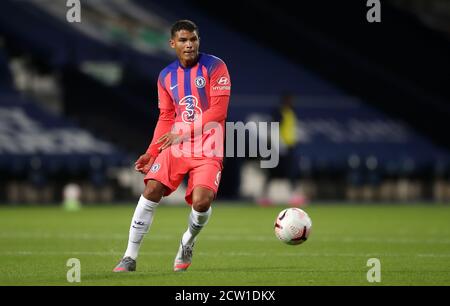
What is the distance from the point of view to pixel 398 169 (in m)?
23.5

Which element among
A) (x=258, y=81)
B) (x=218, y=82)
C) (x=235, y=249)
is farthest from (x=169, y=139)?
(x=258, y=81)

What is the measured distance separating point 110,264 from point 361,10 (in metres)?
17.7

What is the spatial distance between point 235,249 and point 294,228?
1.95 meters

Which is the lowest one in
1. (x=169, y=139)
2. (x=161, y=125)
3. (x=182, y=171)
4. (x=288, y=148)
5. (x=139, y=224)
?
(x=139, y=224)

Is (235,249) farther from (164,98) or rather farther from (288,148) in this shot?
(288,148)

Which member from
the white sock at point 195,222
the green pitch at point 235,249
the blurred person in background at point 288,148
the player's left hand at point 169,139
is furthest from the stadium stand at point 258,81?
the player's left hand at point 169,139

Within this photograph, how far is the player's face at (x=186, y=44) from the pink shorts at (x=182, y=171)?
750 mm

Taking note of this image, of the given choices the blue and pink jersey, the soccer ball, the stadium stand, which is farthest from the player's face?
the stadium stand

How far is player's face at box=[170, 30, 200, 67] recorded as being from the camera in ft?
28.0

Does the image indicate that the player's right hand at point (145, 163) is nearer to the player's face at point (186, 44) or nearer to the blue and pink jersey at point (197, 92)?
the blue and pink jersey at point (197, 92)

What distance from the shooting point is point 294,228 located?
917cm

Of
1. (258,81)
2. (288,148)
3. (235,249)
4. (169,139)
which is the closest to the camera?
(169,139)

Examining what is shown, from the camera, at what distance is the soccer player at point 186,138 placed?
8.56 meters
